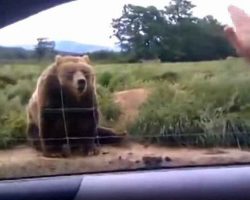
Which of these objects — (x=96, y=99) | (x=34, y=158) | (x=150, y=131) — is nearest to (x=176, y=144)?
(x=150, y=131)

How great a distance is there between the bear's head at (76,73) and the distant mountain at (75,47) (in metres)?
0.02

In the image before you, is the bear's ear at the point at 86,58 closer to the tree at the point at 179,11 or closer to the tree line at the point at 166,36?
the tree line at the point at 166,36

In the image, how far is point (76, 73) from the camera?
8.15 ft

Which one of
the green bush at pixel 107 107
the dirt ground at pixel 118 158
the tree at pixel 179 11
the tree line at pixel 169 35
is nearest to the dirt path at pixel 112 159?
the dirt ground at pixel 118 158

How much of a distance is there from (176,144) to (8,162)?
0.56 m

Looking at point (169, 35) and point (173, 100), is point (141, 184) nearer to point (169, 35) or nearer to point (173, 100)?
point (173, 100)

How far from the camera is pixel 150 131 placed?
248cm

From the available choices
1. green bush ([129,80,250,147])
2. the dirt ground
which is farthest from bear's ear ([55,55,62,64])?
green bush ([129,80,250,147])

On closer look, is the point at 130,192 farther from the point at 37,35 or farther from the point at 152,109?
the point at 37,35

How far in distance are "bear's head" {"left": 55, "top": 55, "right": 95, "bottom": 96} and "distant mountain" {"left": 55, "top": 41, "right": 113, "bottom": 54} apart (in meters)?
0.02

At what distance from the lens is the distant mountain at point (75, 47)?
2.41 meters

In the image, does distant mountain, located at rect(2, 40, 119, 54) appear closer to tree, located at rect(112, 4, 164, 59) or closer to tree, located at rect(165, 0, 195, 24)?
tree, located at rect(112, 4, 164, 59)

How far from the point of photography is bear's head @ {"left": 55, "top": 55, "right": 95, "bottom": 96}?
2.45m

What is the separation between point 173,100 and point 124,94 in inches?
6.7
